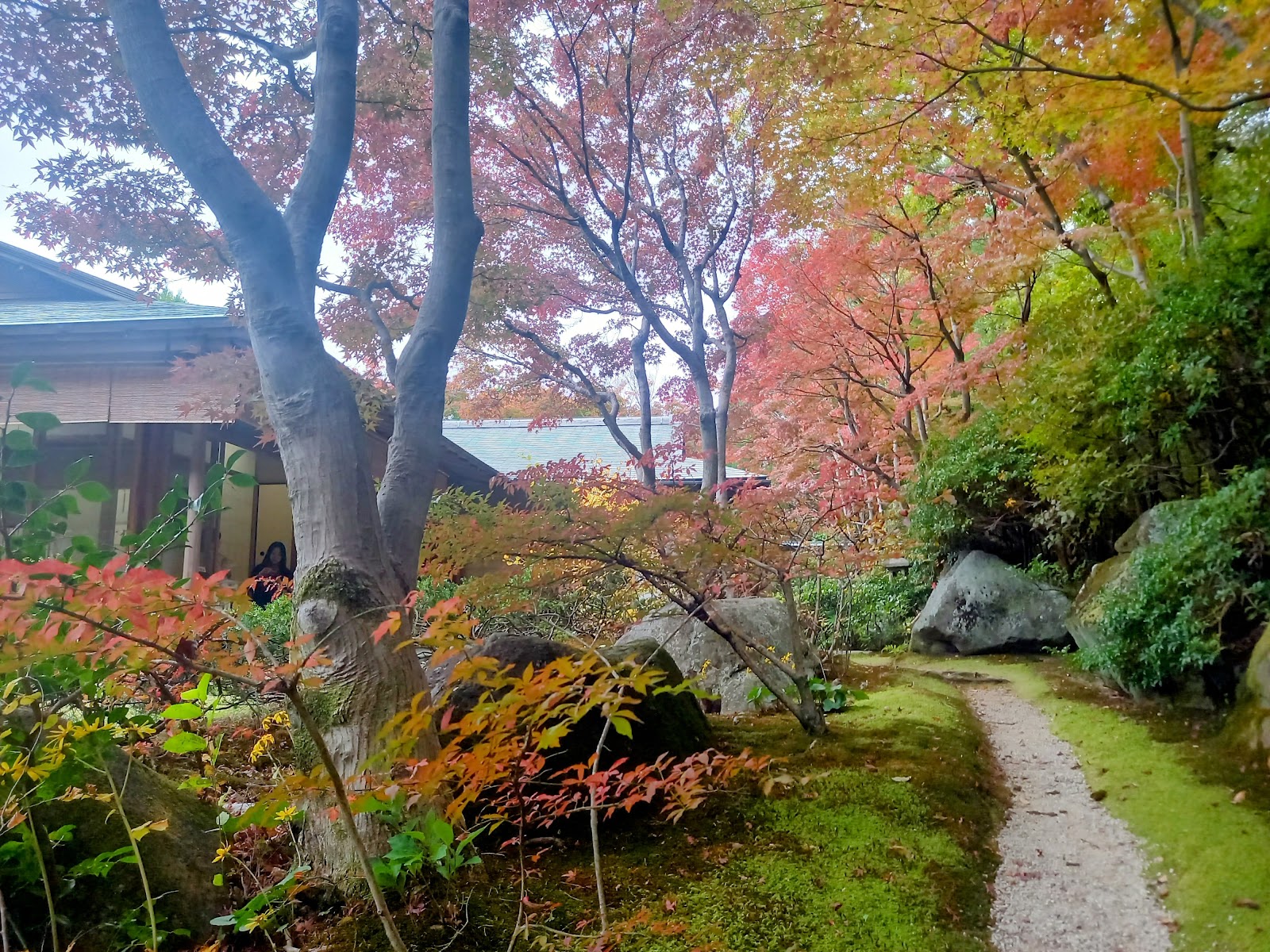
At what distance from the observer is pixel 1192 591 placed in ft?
15.5

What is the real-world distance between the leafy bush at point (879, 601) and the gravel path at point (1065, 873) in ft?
14.2

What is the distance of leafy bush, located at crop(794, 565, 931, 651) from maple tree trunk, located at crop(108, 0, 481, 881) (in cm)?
636

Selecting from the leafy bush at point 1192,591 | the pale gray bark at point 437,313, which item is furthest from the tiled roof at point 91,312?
the leafy bush at point 1192,591

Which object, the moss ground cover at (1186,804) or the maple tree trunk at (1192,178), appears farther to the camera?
the maple tree trunk at (1192,178)

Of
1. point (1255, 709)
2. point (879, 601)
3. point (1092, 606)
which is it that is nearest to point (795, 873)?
point (1255, 709)

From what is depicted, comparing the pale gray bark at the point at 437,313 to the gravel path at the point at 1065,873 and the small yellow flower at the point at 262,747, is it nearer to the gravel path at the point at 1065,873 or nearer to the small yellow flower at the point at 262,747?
the small yellow flower at the point at 262,747

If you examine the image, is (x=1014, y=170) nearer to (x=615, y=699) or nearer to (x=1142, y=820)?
(x=1142, y=820)

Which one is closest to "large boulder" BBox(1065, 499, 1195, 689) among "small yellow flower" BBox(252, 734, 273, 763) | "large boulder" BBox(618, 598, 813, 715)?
"large boulder" BBox(618, 598, 813, 715)

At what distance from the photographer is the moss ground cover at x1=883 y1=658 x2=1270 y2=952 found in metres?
2.79

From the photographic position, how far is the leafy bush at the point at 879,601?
30.2 ft

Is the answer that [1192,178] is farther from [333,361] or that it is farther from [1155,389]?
[333,361]

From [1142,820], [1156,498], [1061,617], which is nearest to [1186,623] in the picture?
[1142,820]

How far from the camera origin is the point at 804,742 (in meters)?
4.27

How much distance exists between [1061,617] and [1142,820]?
4.30 metres
